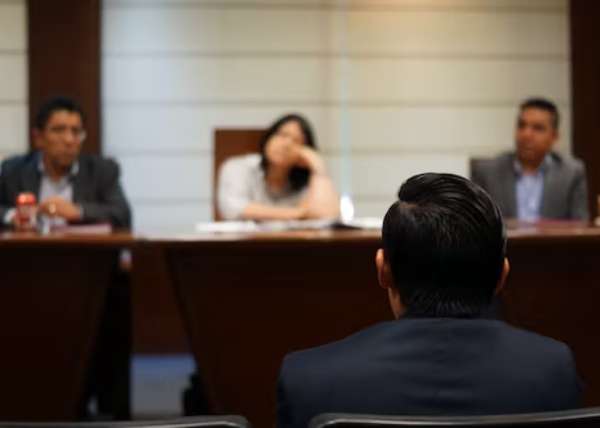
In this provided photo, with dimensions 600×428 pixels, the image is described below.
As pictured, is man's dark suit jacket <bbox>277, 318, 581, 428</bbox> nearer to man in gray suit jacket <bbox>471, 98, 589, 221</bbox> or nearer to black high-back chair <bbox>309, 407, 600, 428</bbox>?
black high-back chair <bbox>309, 407, 600, 428</bbox>

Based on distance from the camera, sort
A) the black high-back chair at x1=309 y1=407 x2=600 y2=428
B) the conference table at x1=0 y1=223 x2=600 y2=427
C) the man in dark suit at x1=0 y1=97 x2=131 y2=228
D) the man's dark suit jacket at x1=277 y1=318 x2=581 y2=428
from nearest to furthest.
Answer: the black high-back chair at x1=309 y1=407 x2=600 y2=428, the man's dark suit jacket at x1=277 y1=318 x2=581 y2=428, the conference table at x1=0 y1=223 x2=600 y2=427, the man in dark suit at x1=0 y1=97 x2=131 y2=228

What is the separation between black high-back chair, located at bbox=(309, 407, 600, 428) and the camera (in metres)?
1.04

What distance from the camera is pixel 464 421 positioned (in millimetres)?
1040

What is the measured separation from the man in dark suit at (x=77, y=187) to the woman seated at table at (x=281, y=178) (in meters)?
0.44

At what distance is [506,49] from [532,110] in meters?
1.67

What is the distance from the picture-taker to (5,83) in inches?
207

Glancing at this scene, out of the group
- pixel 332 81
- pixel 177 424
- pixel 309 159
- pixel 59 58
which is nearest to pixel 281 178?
pixel 309 159

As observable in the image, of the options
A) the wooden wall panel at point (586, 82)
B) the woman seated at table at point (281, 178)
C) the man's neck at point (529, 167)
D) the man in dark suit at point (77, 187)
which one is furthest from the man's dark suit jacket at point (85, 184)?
the wooden wall panel at point (586, 82)

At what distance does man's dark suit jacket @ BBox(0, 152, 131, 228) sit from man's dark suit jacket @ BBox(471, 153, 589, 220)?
1.44 meters

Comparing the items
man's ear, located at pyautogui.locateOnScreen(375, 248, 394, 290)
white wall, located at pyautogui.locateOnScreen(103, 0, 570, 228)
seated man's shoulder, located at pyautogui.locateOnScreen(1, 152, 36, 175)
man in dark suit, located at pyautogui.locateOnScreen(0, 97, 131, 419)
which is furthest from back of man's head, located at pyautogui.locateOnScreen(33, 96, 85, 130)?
man's ear, located at pyautogui.locateOnScreen(375, 248, 394, 290)

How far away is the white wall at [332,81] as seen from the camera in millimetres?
5379

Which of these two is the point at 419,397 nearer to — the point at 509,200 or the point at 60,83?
the point at 509,200

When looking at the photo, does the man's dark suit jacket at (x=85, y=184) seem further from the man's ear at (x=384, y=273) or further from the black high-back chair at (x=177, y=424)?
the black high-back chair at (x=177, y=424)

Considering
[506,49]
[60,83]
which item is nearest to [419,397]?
[60,83]
